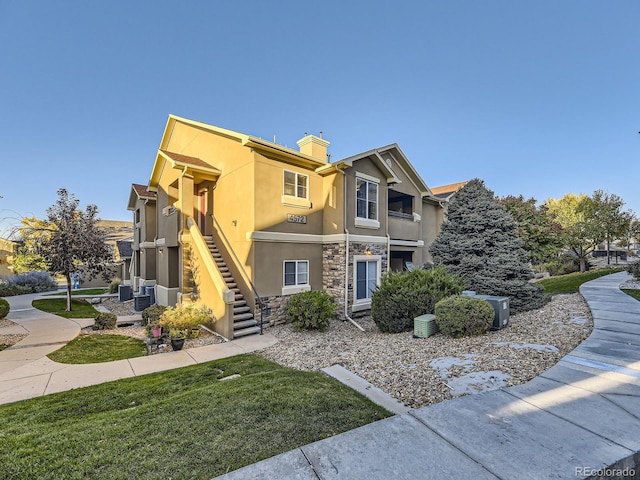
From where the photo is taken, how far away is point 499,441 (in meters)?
3.08

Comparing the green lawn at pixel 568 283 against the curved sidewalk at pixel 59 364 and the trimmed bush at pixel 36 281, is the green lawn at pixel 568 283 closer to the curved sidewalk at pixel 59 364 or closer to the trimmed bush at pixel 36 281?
the curved sidewalk at pixel 59 364

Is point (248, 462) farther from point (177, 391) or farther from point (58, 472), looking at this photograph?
point (177, 391)

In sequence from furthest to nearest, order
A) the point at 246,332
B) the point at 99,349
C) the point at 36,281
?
the point at 36,281, the point at 246,332, the point at 99,349

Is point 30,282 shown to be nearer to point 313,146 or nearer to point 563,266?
point 313,146

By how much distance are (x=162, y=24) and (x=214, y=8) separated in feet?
7.38

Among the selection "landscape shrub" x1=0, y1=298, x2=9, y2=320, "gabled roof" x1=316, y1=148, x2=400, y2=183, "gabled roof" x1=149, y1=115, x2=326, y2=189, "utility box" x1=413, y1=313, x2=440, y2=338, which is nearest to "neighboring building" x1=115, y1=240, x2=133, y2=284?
"landscape shrub" x1=0, y1=298, x2=9, y2=320

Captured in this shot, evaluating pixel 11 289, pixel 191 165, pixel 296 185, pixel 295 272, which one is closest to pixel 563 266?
pixel 295 272

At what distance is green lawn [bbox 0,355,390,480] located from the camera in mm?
2986

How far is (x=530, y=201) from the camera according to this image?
1797 centimetres

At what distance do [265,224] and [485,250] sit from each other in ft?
28.0

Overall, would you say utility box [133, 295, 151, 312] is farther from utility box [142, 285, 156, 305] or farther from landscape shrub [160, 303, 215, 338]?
landscape shrub [160, 303, 215, 338]

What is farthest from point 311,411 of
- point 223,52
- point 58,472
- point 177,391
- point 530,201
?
point 530,201

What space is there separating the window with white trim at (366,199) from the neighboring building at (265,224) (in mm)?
47

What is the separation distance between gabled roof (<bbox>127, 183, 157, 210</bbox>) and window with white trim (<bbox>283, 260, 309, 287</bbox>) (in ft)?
39.0
